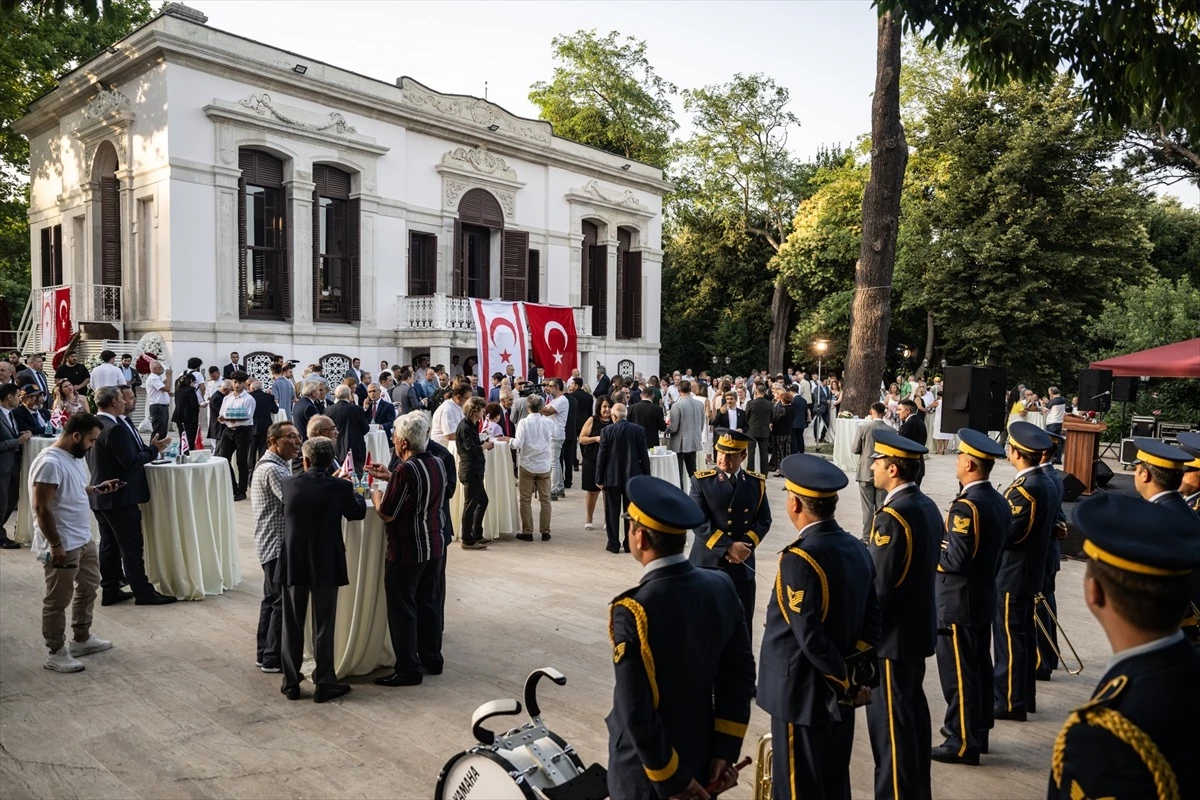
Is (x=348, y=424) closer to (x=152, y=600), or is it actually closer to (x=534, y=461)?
(x=534, y=461)

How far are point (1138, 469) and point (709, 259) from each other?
36050 millimetres

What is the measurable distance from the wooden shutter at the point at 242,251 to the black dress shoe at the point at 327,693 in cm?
1709

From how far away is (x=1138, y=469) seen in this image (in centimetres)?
485

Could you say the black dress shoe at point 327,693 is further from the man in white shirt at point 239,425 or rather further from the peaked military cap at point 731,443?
the man in white shirt at point 239,425

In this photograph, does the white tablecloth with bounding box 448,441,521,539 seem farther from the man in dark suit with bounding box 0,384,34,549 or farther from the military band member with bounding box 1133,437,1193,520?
the military band member with bounding box 1133,437,1193,520

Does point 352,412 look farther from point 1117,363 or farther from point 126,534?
point 1117,363

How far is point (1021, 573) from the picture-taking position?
521cm

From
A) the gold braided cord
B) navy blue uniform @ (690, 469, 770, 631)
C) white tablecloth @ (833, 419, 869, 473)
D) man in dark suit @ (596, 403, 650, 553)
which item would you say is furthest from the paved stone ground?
white tablecloth @ (833, 419, 869, 473)

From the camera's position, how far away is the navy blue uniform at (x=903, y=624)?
13.1ft

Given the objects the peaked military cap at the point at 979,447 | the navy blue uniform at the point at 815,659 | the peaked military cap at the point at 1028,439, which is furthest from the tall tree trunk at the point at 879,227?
the navy blue uniform at the point at 815,659

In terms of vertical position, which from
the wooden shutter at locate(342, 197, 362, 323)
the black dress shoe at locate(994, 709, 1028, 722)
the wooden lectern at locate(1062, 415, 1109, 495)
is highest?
the wooden shutter at locate(342, 197, 362, 323)

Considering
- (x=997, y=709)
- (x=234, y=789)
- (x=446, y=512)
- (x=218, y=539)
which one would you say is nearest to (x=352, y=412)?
(x=218, y=539)

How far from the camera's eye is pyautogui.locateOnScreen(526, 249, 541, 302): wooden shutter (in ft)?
91.5

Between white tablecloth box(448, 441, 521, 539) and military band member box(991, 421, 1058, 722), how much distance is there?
633cm
